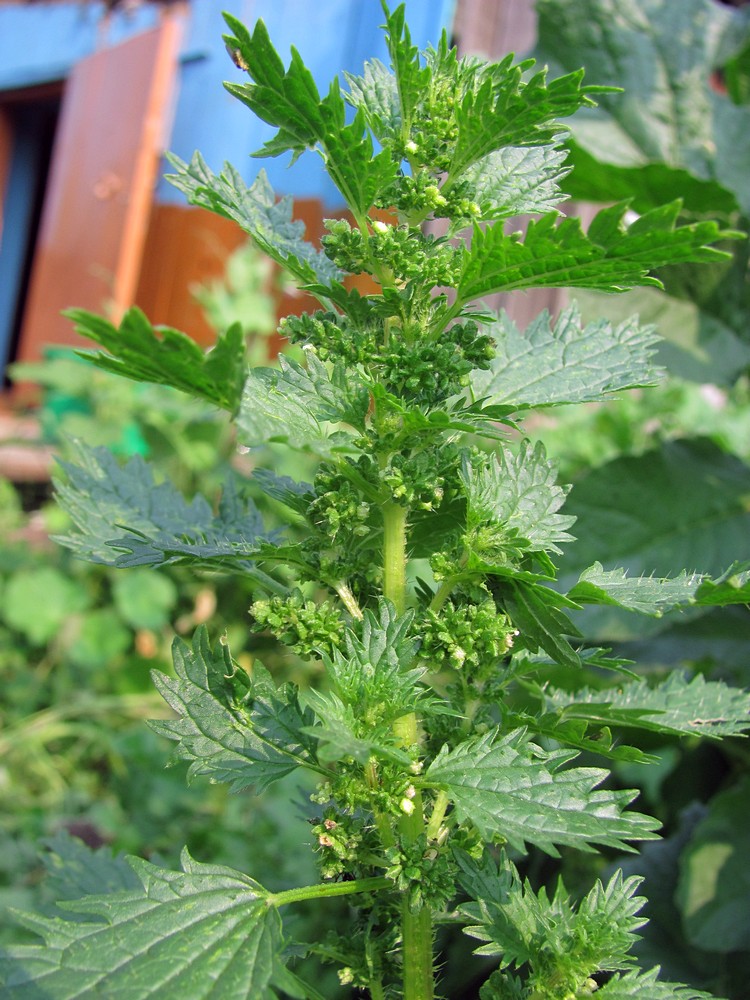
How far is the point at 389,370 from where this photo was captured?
2.21ft

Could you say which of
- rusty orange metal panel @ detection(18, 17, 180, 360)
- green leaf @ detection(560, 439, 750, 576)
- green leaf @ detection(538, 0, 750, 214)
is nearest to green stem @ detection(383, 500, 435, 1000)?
green leaf @ detection(560, 439, 750, 576)

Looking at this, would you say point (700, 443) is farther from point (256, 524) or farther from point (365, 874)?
point (365, 874)

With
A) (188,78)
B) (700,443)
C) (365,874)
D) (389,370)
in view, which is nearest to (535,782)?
(365,874)

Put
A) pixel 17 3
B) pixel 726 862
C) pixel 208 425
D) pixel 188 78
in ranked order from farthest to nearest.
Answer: pixel 17 3
pixel 188 78
pixel 208 425
pixel 726 862

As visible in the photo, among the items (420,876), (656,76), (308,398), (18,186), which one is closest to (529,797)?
(420,876)

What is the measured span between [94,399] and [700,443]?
197 cm

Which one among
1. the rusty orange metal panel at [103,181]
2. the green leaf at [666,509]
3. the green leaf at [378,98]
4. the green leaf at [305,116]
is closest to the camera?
the green leaf at [305,116]

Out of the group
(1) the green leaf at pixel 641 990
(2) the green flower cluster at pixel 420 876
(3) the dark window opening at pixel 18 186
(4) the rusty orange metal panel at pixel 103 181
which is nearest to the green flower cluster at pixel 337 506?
(2) the green flower cluster at pixel 420 876

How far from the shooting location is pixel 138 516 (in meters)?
0.84

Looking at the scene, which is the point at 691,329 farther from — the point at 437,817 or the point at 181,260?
the point at 181,260

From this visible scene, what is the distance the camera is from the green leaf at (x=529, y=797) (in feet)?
1.89

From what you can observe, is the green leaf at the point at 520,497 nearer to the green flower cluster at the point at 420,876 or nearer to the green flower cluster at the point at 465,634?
the green flower cluster at the point at 465,634

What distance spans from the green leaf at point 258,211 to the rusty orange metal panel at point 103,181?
3329 millimetres

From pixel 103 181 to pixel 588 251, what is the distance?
4.20m
